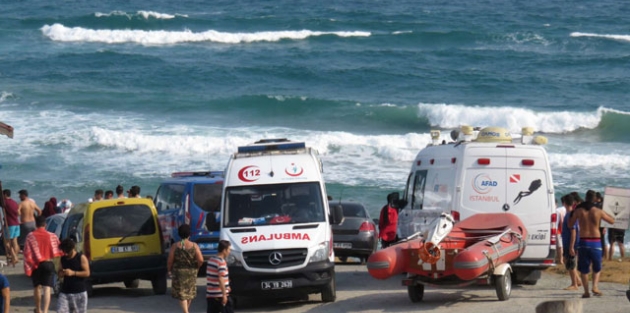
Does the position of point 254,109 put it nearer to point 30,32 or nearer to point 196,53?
point 196,53

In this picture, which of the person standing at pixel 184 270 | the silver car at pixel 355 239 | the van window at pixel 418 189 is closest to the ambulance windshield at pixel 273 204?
the person standing at pixel 184 270

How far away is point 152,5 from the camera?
73.1 metres

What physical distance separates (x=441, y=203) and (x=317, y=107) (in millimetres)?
28415

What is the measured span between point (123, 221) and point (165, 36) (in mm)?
45042

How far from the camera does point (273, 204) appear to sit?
16766 mm

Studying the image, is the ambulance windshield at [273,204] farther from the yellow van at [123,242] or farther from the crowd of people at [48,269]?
the crowd of people at [48,269]

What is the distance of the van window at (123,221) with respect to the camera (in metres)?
17.7

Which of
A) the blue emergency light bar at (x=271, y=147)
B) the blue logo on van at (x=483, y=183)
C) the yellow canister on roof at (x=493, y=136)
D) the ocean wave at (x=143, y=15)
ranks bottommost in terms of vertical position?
the blue logo on van at (x=483, y=183)

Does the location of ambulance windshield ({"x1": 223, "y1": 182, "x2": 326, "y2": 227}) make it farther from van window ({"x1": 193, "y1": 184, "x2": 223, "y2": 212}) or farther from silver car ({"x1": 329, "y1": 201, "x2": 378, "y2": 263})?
silver car ({"x1": 329, "y1": 201, "x2": 378, "y2": 263})

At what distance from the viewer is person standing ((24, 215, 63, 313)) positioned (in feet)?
50.6

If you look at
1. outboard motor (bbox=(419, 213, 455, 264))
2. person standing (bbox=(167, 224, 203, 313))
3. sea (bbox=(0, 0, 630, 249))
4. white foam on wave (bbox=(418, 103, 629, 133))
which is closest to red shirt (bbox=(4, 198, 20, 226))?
person standing (bbox=(167, 224, 203, 313))

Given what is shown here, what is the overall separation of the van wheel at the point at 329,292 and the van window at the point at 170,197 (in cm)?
427

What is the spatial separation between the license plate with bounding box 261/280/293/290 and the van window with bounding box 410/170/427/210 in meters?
3.79

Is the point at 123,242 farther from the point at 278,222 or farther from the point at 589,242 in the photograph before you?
the point at 589,242
